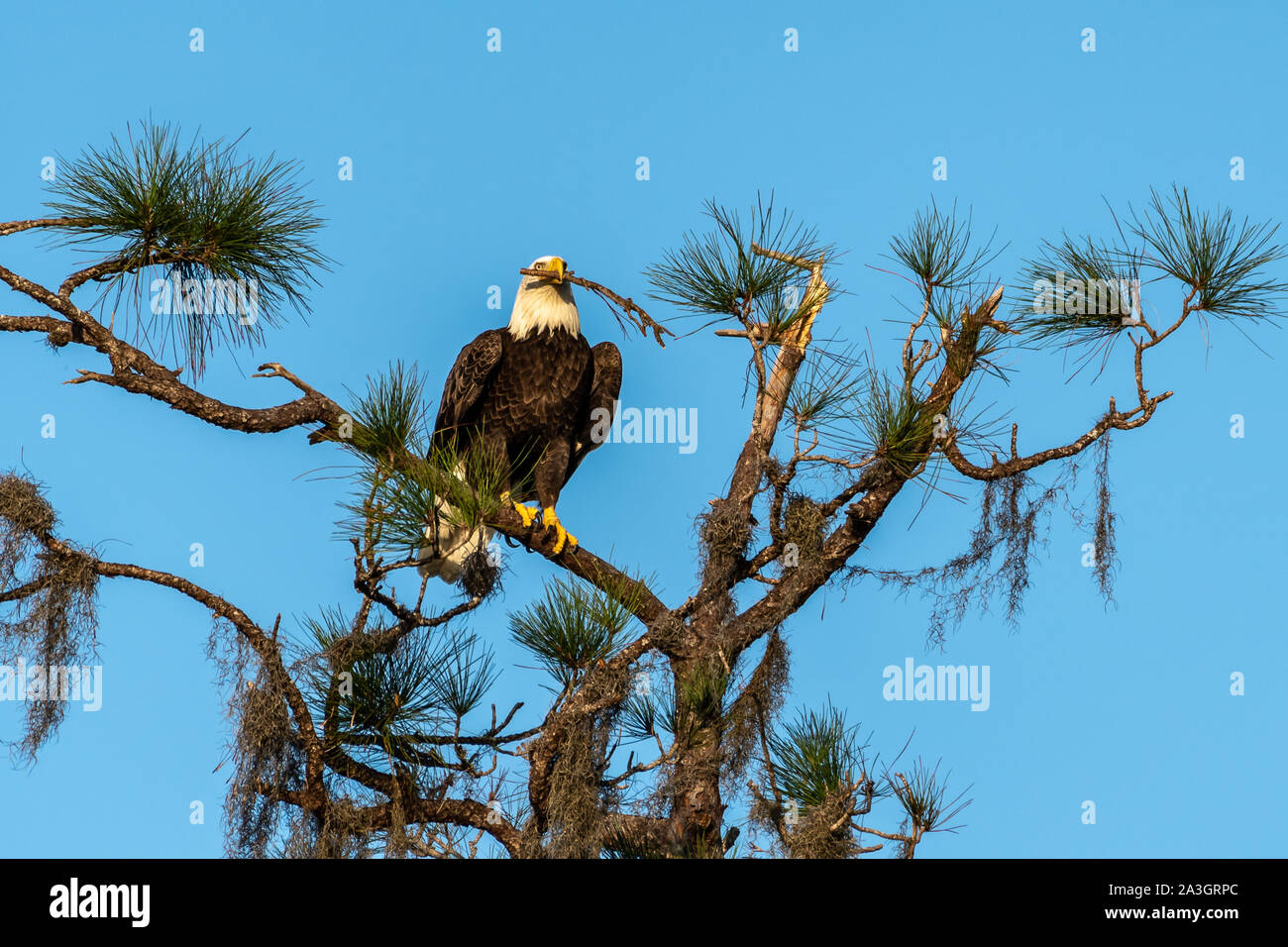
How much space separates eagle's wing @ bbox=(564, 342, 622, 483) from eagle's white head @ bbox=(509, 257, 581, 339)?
20cm

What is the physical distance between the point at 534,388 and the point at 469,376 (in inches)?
12.9

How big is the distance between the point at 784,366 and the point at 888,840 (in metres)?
1.83

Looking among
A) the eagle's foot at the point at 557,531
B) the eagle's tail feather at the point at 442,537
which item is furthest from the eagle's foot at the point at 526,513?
the eagle's tail feather at the point at 442,537

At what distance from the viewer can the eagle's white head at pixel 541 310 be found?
679 cm

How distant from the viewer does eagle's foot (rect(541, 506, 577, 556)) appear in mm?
5730

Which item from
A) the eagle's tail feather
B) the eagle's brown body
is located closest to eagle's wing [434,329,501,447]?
the eagle's brown body

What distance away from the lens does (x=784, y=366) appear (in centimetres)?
524

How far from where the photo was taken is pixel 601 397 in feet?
22.6

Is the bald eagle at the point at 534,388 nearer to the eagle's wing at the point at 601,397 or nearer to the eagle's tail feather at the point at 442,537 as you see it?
the eagle's wing at the point at 601,397

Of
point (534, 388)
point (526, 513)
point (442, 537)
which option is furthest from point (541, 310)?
point (442, 537)

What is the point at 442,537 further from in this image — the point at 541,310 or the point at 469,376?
the point at 541,310
